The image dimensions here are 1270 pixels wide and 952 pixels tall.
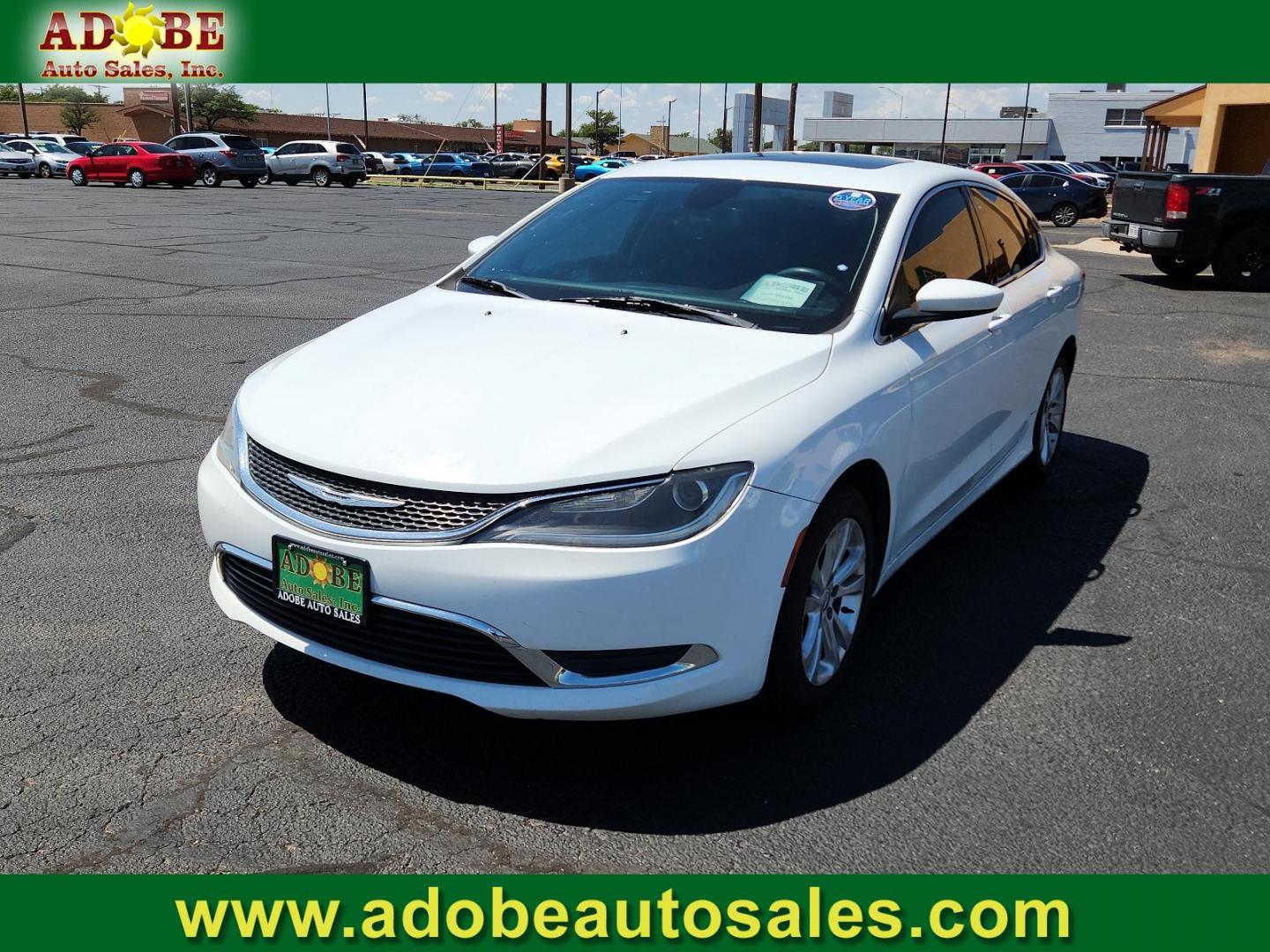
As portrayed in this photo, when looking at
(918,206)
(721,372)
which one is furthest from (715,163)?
(721,372)

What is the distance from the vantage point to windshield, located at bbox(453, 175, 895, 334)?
13.5ft

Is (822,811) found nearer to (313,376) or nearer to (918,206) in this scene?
(313,376)

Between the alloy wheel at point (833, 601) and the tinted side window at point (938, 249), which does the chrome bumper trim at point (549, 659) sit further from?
the tinted side window at point (938, 249)

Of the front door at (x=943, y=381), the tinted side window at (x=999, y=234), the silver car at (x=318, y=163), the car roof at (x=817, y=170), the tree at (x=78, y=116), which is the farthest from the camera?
the tree at (x=78, y=116)

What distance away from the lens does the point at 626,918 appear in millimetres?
2822

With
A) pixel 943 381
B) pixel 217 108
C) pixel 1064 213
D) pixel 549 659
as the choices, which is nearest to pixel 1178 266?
pixel 943 381

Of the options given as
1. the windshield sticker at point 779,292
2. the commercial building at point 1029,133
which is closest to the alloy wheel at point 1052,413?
the windshield sticker at point 779,292

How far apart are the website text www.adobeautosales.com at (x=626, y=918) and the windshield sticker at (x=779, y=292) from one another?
202cm

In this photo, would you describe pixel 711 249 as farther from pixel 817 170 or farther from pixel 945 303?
pixel 945 303

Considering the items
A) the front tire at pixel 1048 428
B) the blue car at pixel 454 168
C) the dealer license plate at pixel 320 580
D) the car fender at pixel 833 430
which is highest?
the car fender at pixel 833 430

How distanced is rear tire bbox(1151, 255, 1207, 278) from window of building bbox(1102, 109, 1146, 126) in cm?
7570

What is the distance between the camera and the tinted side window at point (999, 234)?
5207 millimetres

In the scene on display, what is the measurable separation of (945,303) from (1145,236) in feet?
42.9

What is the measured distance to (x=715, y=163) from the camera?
16.3 feet
